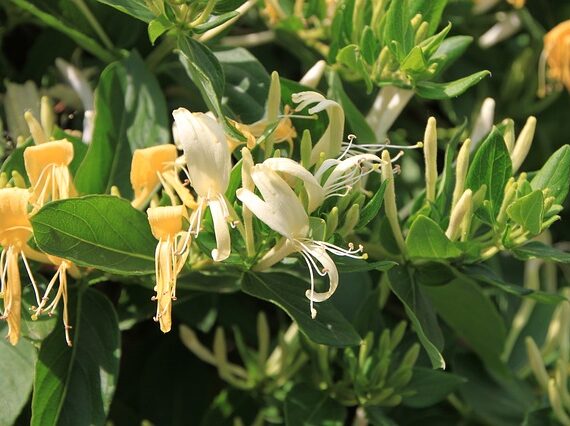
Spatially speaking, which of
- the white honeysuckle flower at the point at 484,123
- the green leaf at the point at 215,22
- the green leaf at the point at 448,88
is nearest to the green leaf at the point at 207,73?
the green leaf at the point at 215,22

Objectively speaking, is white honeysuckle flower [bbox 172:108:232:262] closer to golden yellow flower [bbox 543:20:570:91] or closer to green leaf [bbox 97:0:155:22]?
green leaf [bbox 97:0:155:22]

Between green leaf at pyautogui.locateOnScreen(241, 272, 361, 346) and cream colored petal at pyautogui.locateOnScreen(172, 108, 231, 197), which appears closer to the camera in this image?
cream colored petal at pyautogui.locateOnScreen(172, 108, 231, 197)

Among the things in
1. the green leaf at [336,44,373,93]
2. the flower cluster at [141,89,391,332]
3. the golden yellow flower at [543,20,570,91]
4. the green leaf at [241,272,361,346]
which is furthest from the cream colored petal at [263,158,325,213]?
the golden yellow flower at [543,20,570,91]

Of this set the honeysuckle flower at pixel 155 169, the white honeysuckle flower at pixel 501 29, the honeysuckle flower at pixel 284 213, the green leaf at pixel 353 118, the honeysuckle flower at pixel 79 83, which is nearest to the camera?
the honeysuckle flower at pixel 284 213

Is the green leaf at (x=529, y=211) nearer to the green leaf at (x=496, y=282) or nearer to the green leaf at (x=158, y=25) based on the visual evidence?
the green leaf at (x=496, y=282)

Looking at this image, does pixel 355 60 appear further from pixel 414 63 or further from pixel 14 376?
pixel 14 376

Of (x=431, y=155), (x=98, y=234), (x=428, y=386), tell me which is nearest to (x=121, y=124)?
(x=98, y=234)
